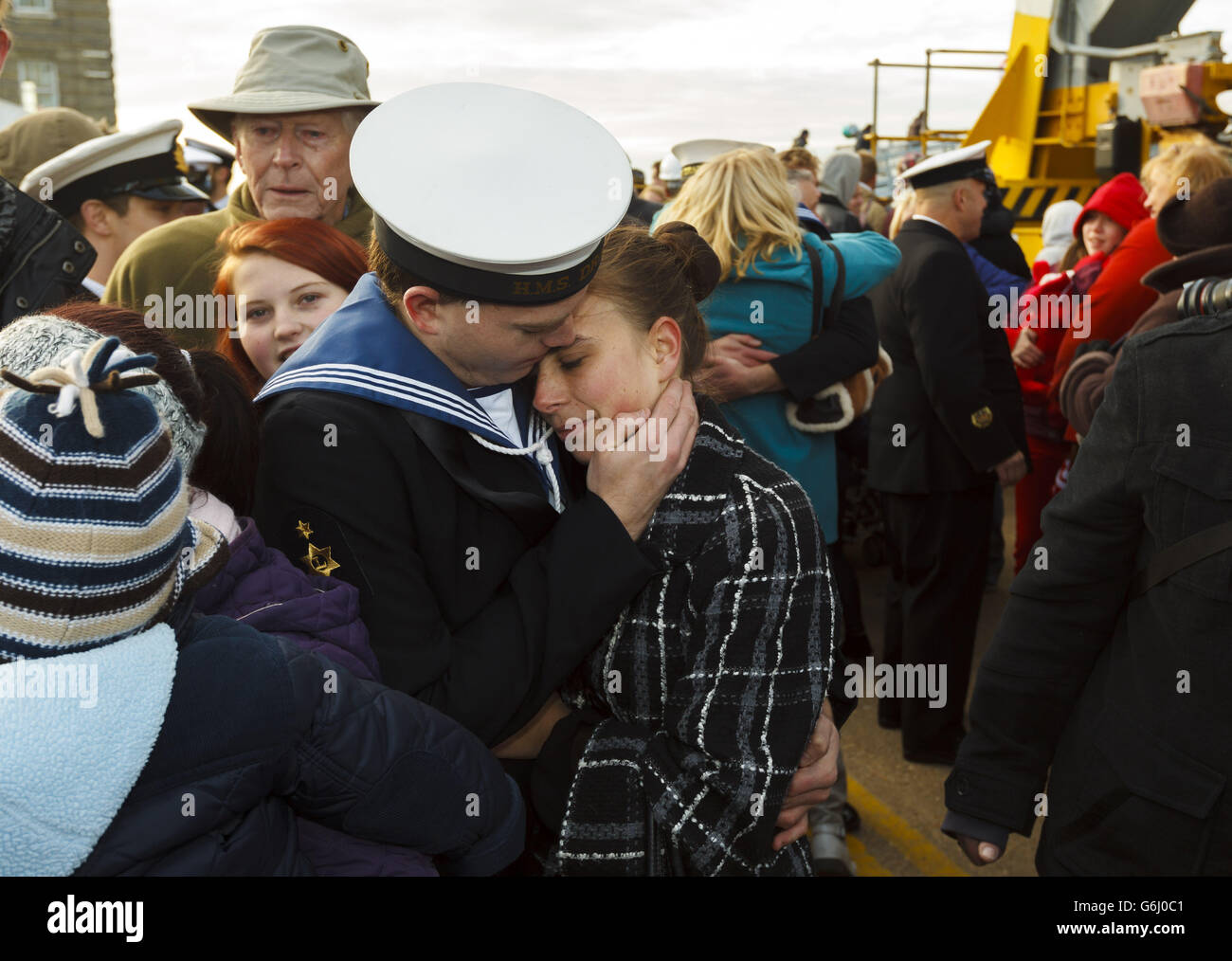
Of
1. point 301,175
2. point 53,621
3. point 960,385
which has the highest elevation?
point 301,175

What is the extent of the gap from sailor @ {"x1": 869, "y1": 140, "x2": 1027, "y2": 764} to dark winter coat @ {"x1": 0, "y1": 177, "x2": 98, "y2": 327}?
9.27 feet

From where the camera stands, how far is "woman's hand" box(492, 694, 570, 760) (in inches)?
65.0

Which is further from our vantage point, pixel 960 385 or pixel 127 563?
pixel 960 385

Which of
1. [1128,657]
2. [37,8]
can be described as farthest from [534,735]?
[37,8]

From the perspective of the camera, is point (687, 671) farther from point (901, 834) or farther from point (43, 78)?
point (43, 78)

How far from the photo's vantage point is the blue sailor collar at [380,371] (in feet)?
5.00

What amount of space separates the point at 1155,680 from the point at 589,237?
46.8 inches

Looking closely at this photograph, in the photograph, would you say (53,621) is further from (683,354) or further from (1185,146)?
(1185,146)

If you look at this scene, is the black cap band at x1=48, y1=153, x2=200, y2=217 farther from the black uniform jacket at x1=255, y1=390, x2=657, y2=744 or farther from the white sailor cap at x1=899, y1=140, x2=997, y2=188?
the white sailor cap at x1=899, y1=140, x2=997, y2=188

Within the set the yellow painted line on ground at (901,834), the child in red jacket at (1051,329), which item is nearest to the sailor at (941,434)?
the yellow painted line on ground at (901,834)

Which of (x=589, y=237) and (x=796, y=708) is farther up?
(x=589, y=237)

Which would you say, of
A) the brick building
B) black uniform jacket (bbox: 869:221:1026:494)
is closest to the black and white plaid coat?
black uniform jacket (bbox: 869:221:1026:494)
